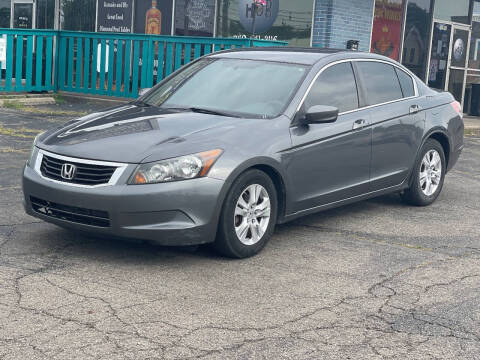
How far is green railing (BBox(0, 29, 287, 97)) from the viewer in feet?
52.3

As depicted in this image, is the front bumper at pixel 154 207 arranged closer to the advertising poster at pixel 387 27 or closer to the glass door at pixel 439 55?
the advertising poster at pixel 387 27

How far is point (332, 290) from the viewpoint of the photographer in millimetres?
5320

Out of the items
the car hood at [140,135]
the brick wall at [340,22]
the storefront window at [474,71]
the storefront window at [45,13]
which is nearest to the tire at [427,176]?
the car hood at [140,135]

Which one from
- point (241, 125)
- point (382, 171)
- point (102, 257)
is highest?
point (241, 125)

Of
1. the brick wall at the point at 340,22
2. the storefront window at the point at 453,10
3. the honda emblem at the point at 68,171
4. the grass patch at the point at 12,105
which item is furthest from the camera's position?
the storefront window at the point at 453,10

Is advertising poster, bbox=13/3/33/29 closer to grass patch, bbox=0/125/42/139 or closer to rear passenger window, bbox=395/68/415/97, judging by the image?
grass patch, bbox=0/125/42/139

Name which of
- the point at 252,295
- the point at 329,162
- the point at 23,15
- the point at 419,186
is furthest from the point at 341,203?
the point at 23,15

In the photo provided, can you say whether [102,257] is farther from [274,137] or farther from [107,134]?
[274,137]

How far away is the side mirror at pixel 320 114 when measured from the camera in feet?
21.0

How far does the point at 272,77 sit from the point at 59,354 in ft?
11.6

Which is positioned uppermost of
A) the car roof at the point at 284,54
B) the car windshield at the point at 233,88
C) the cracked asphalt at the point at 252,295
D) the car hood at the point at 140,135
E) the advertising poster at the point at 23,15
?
the advertising poster at the point at 23,15

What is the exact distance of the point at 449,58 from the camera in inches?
814

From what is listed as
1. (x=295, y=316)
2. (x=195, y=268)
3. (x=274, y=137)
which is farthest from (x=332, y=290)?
(x=274, y=137)

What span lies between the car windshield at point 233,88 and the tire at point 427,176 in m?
1.94
